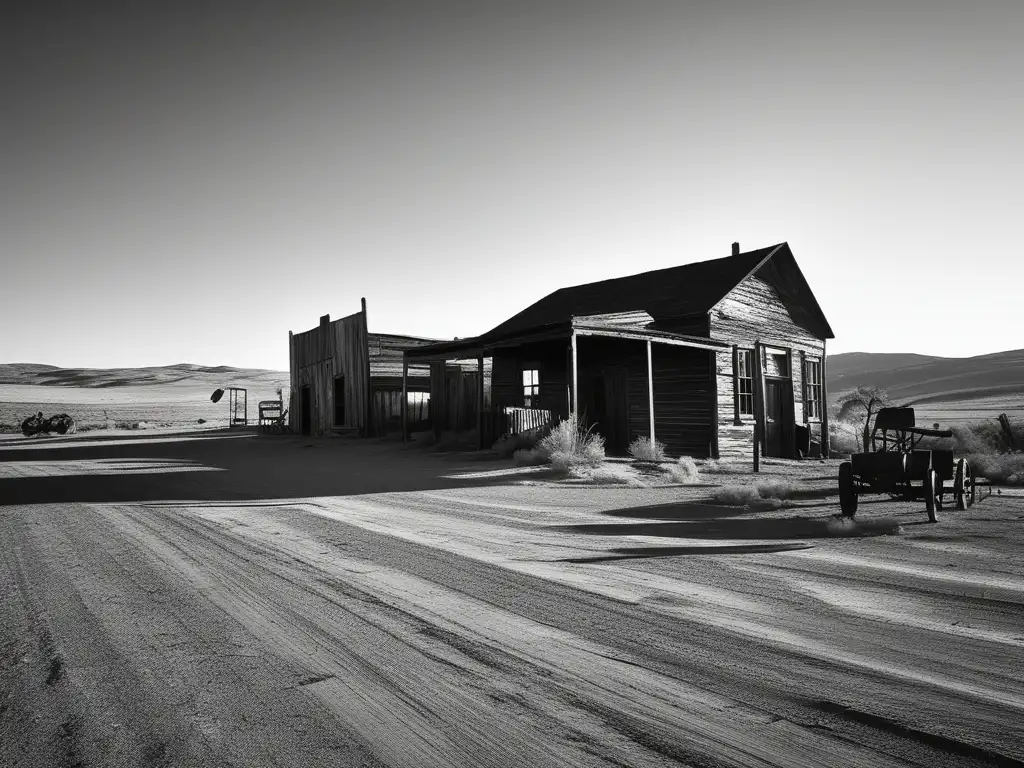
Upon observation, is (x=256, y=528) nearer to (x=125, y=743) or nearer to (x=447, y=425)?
(x=125, y=743)

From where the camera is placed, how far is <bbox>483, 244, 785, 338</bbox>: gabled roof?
19203mm

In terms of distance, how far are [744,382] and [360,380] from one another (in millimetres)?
14324

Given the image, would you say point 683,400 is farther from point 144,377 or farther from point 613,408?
point 144,377

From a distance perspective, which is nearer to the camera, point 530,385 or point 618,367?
point 618,367

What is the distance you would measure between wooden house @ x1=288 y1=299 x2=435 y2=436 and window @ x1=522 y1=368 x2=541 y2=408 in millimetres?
4509

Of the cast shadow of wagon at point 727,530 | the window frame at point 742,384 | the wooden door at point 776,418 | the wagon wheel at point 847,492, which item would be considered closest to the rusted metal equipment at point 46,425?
the window frame at point 742,384

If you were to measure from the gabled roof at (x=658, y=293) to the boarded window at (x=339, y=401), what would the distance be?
24.3 ft

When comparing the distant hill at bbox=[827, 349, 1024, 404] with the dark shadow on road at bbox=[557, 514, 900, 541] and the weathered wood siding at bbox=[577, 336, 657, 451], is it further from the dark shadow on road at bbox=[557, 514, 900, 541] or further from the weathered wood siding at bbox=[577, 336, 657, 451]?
the dark shadow on road at bbox=[557, 514, 900, 541]

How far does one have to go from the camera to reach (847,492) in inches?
291

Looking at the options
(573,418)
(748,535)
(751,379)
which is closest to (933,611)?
(748,535)

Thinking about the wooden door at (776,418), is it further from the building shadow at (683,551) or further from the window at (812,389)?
the building shadow at (683,551)

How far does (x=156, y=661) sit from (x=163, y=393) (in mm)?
83950

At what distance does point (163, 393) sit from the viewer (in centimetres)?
7681

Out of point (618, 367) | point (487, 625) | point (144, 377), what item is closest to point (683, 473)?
point (618, 367)
